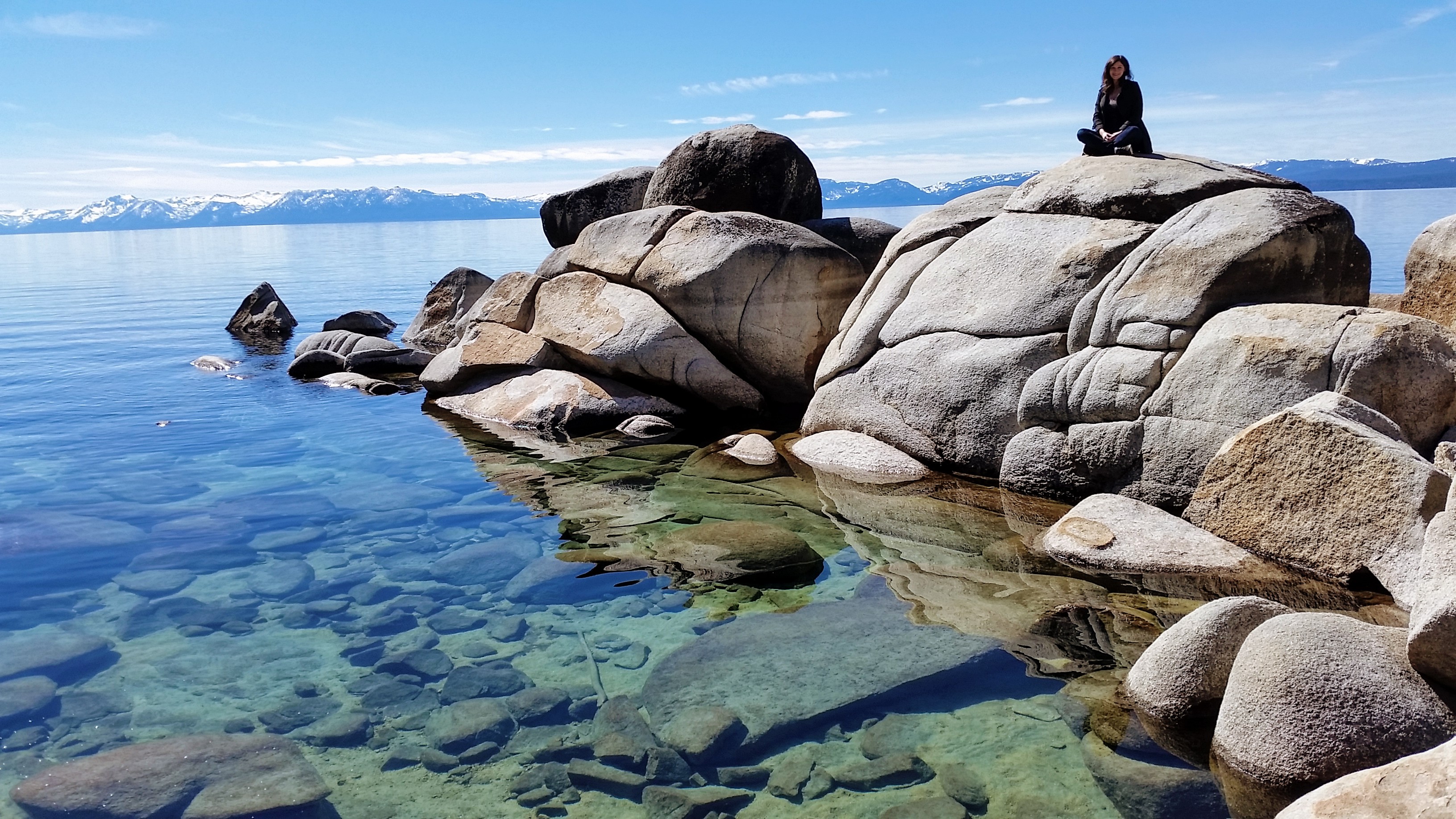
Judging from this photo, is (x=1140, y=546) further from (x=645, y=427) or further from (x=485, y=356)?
(x=485, y=356)

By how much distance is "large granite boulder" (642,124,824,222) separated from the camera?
17.0 meters

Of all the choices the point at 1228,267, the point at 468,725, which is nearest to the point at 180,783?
the point at 468,725

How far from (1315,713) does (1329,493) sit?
316 cm

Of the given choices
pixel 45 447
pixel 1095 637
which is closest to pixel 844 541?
pixel 1095 637

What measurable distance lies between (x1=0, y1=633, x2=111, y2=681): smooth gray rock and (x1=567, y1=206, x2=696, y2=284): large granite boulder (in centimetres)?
945

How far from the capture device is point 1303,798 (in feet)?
14.2

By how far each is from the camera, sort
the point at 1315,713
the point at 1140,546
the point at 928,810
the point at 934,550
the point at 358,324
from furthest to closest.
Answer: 1. the point at 358,324
2. the point at 934,550
3. the point at 1140,546
4. the point at 928,810
5. the point at 1315,713

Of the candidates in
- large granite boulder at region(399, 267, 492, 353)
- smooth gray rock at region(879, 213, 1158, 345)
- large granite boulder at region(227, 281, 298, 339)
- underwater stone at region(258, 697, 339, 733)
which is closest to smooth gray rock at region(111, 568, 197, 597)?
underwater stone at region(258, 697, 339, 733)

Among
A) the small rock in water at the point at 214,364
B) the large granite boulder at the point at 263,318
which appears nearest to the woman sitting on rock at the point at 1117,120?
the small rock in water at the point at 214,364

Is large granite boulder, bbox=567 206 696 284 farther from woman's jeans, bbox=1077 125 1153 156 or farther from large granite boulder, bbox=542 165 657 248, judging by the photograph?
woman's jeans, bbox=1077 125 1153 156

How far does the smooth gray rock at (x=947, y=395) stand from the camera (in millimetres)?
10859

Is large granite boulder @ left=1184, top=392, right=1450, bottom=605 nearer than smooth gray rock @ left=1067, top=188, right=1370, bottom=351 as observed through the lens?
Yes

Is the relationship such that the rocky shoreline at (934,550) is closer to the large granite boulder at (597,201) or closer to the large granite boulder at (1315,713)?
the large granite boulder at (1315,713)

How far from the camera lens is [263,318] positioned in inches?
1088
